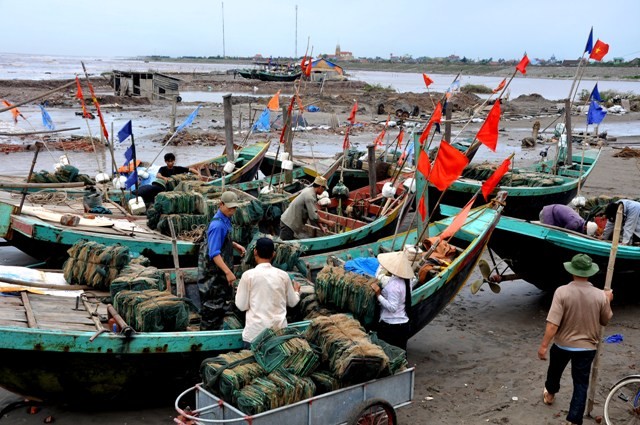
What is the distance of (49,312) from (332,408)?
2912 millimetres

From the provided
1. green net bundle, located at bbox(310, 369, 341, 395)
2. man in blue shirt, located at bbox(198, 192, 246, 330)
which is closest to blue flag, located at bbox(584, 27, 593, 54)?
man in blue shirt, located at bbox(198, 192, 246, 330)

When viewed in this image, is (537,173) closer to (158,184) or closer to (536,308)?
(536,308)

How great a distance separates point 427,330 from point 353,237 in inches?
74.0

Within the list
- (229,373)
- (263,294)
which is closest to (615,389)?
(263,294)

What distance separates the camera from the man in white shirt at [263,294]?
5.54 metres

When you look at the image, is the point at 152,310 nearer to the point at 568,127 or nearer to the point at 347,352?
the point at 347,352

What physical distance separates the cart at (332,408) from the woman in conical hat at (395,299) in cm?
92

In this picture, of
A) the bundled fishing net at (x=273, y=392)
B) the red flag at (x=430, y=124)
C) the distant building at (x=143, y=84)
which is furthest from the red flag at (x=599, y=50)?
the distant building at (x=143, y=84)

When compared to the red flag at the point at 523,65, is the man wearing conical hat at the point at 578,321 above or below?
below

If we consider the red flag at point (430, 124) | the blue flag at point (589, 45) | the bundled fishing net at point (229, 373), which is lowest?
the bundled fishing net at point (229, 373)

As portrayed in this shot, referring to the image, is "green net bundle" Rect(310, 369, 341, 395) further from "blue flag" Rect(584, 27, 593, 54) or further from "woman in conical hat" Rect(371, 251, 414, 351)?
"blue flag" Rect(584, 27, 593, 54)

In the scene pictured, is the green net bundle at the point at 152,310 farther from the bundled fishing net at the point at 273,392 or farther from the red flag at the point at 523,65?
the red flag at the point at 523,65

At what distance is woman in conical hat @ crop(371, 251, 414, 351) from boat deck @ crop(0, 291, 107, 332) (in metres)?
2.54

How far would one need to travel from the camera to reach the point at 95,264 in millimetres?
6949
